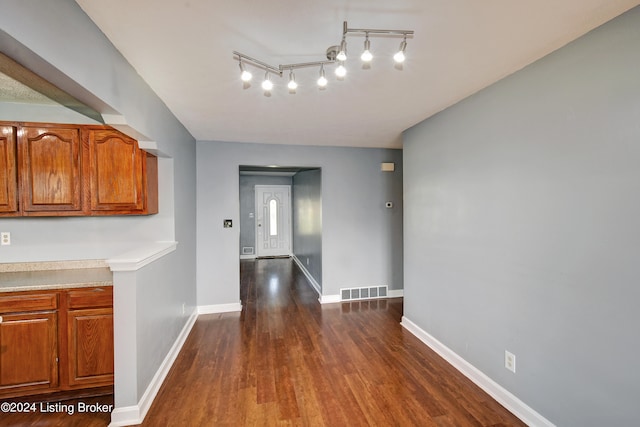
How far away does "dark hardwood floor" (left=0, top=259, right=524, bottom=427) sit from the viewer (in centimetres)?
190

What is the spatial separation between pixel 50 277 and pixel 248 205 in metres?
5.36

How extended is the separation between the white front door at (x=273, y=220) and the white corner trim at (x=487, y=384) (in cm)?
517

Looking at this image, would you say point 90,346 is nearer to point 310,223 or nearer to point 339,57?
point 339,57

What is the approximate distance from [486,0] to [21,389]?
12.4 feet

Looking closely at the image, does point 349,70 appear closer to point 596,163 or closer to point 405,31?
point 405,31

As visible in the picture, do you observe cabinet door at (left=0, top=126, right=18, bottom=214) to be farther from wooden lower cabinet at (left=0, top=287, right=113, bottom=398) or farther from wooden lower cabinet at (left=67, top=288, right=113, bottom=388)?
wooden lower cabinet at (left=67, top=288, right=113, bottom=388)

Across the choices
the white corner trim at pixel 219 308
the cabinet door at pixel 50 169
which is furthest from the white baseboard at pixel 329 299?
the cabinet door at pixel 50 169

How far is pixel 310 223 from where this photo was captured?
17.2 ft

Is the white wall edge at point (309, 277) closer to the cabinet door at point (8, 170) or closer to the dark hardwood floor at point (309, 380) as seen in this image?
the dark hardwood floor at point (309, 380)

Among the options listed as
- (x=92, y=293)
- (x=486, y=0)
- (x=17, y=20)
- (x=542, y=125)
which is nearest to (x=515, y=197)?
(x=542, y=125)

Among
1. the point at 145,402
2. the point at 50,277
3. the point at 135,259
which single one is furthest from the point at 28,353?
the point at 135,259

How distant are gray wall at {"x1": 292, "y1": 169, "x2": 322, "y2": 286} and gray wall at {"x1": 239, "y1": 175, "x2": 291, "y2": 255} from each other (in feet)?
3.84

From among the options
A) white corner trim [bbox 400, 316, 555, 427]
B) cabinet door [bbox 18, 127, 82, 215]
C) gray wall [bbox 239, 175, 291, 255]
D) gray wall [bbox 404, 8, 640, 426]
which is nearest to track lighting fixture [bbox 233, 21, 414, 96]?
gray wall [bbox 404, 8, 640, 426]

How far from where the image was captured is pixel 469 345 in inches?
93.5
